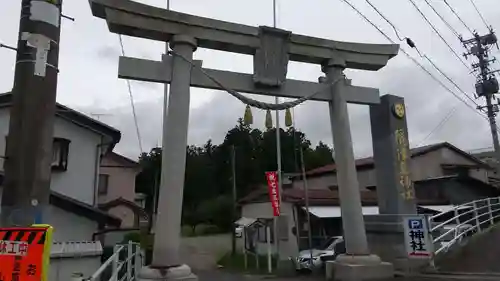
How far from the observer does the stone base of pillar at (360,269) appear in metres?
10.9

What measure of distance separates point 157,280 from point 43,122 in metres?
5.65

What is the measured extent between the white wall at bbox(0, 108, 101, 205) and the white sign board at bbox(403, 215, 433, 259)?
14.1 metres

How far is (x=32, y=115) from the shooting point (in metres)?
4.14

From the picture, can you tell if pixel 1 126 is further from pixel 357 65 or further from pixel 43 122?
pixel 43 122

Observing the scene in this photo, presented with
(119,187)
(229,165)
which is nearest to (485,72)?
(119,187)

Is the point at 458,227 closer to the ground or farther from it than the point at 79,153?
closer to the ground

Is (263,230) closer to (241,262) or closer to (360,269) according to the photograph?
(241,262)

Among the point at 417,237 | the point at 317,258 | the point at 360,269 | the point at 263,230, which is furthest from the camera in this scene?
the point at 263,230

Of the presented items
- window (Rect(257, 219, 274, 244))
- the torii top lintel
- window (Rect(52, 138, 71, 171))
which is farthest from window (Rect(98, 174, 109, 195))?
the torii top lintel

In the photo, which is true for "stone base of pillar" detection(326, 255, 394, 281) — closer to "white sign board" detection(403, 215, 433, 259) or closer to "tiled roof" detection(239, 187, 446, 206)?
"white sign board" detection(403, 215, 433, 259)

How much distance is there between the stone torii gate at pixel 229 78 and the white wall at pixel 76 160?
9.47 metres

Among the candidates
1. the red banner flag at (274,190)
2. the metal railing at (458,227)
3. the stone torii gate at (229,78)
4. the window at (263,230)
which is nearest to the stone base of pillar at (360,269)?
the stone torii gate at (229,78)

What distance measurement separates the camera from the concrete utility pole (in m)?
3.98

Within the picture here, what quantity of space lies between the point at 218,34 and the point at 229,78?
1.17 metres
